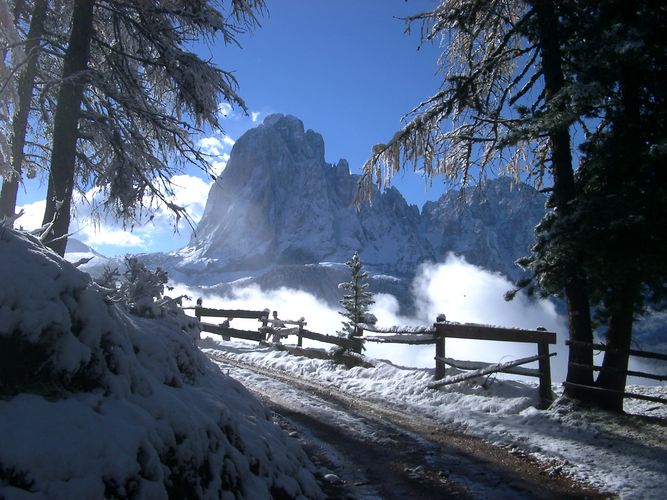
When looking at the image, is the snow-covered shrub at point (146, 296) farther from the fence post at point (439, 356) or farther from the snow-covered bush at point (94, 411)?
the fence post at point (439, 356)

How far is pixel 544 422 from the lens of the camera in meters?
8.21

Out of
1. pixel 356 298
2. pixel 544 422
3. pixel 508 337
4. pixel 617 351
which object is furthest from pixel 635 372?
pixel 356 298

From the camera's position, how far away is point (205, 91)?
823cm

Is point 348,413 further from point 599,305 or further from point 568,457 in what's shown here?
point 599,305

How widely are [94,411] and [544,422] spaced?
25.0 ft

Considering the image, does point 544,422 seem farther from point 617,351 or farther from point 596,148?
point 596,148

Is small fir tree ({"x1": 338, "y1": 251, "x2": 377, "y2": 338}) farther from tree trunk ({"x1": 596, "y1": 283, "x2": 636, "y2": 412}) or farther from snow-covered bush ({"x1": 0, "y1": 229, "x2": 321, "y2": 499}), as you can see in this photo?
snow-covered bush ({"x1": 0, "y1": 229, "x2": 321, "y2": 499})

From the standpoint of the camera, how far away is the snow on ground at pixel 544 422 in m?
6.09

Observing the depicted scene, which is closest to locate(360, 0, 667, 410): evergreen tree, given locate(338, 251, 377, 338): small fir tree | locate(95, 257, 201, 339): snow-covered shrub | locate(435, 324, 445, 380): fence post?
locate(435, 324, 445, 380): fence post

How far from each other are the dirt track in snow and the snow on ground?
1.35 feet

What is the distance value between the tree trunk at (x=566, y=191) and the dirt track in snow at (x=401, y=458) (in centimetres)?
271

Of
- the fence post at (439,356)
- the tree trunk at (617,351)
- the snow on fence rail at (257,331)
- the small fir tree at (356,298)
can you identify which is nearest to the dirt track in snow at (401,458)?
the fence post at (439,356)

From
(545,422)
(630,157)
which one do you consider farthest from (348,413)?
(630,157)

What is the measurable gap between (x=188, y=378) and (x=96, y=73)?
5.33 meters
